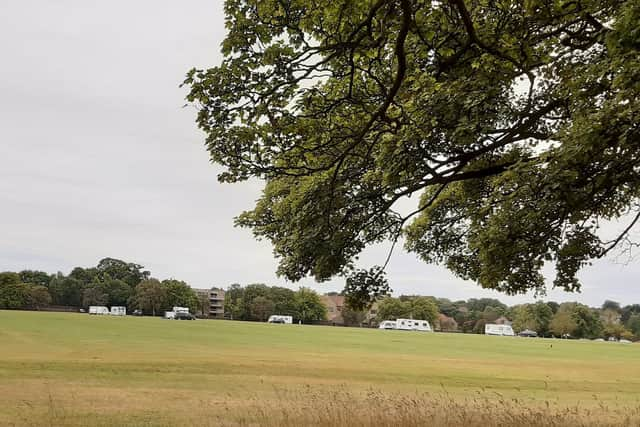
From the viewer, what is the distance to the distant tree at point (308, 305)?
152m

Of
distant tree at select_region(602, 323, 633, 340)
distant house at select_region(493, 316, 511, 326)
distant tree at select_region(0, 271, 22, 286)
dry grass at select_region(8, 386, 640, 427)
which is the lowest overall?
distant tree at select_region(602, 323, 633, 340)

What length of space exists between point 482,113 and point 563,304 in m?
161

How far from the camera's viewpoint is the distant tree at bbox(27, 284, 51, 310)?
13750 centimetres

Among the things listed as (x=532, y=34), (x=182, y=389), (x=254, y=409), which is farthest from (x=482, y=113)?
(x=182, y=389)

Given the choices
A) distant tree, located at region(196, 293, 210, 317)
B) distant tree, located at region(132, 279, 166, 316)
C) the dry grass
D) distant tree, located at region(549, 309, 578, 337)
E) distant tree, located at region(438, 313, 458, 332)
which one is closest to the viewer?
the dry grass

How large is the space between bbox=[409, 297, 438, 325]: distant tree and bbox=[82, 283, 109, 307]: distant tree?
7954 cm

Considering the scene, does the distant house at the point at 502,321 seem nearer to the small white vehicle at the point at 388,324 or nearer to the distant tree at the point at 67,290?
the small white vehicle at the point at 388,324

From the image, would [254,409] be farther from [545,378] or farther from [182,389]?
[545,378]

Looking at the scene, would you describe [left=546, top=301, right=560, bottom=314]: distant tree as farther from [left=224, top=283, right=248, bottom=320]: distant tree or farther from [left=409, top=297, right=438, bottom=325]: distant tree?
[left=224, top=283, right=248, bottom=320]: distant tree

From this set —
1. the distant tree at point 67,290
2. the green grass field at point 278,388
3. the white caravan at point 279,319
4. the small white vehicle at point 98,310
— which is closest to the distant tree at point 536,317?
the white caravan at point 279,319

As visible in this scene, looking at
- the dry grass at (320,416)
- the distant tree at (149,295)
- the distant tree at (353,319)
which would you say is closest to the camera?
the dry grass at (320,416)

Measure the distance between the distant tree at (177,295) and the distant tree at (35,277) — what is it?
3092 centimetres

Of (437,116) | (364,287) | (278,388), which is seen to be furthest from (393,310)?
(437,116)

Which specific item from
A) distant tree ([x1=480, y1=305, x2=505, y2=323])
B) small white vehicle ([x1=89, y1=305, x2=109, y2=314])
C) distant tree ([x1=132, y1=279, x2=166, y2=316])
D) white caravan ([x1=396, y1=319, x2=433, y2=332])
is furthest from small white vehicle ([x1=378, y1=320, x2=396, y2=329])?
small white vehicle ([x1=89, y1=305, x2=109, y2=314])
